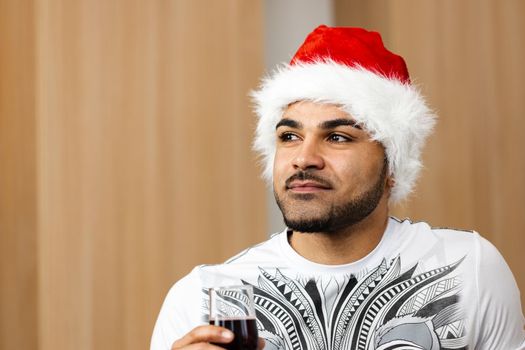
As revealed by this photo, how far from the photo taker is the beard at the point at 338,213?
5.66 feet

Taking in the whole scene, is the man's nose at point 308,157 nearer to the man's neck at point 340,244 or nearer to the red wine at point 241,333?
the man's neck at point 340,244

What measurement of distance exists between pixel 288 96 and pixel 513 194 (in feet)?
3.77

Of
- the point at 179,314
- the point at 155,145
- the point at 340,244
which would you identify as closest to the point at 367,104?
the point at 340,244

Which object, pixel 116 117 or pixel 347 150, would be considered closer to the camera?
pixel 347 150

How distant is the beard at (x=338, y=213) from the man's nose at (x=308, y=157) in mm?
18

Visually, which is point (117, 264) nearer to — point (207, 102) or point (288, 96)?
point (207, 102)

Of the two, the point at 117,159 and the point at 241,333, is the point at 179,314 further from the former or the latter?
the point at 117,159

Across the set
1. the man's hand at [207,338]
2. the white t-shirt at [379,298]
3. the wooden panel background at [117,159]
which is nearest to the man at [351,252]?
the white t-shirt at [379,298]

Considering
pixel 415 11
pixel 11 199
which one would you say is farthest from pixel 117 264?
pixel 415 11

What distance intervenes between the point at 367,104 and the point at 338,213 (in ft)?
0.78

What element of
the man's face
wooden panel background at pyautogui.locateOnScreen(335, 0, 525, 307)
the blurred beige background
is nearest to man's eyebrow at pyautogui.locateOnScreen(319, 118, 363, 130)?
the man's face

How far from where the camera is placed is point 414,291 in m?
1.76

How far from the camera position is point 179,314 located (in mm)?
1771

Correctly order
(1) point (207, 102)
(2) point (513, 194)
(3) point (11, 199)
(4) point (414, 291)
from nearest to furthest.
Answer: (4) point (414, 291), (3) point (11, 199), (1) point (207, 102), (2) point (513, 194)
